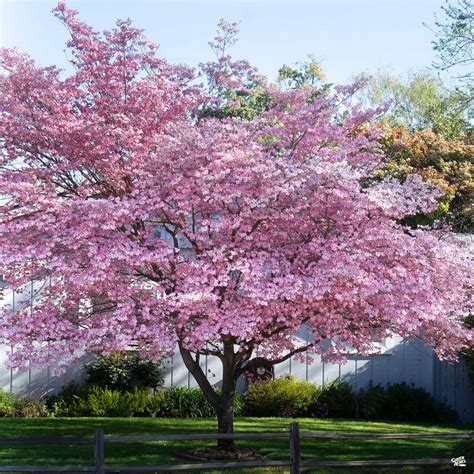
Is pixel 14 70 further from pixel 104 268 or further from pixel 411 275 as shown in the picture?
pixel 411 275

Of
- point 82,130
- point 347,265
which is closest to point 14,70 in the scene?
point 82,130

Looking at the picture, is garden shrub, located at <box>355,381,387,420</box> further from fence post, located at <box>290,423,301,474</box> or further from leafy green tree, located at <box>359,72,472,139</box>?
leafy green tree, located at <box>359,72,472,139</box>

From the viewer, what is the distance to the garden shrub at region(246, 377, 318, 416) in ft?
62.7

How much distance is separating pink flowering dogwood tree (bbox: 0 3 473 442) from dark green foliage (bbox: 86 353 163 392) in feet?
18.8

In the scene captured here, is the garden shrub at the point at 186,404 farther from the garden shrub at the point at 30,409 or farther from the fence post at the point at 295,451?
the fence post at the point at 295,451

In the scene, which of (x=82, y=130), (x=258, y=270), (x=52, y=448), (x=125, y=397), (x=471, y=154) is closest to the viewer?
(x=258, y=270)

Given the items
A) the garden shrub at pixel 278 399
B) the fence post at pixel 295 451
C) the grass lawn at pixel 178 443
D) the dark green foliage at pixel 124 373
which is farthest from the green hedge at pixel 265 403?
the fence post at pixel 295 451

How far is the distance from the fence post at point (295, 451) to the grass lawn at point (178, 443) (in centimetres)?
207

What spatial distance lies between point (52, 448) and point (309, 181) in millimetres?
6292

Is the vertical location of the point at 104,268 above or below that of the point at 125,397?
above

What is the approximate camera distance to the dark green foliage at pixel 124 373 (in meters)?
18.8

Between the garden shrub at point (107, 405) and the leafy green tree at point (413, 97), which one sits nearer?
the garden shrub at point (107, 405)

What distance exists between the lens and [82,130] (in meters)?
12.0

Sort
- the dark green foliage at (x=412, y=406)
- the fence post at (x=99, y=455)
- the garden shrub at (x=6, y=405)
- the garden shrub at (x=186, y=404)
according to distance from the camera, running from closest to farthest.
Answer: the fence post at (x=99, y=455)
the garden shrub at (x=6, y=405)
the garden shrub at (x=186, y=404)
the dark green foliage at (x=412, y=406)
